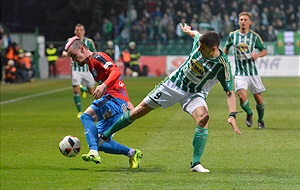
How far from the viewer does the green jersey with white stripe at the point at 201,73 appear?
412 inches

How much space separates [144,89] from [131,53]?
12314mm

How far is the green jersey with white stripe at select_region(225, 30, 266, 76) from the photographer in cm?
1706

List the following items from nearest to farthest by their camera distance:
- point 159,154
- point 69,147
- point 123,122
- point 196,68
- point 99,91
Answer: point 99,91 → point 196,68 → point 123,122 → point 69,147 → point 159,154

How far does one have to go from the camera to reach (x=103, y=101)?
36.4 feet

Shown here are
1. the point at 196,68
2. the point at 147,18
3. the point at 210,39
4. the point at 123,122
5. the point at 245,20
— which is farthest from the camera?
the point at 147,18

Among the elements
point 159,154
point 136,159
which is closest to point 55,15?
point 159,154

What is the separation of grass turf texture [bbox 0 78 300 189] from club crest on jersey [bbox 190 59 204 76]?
4.30 ft

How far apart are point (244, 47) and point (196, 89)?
653 cm

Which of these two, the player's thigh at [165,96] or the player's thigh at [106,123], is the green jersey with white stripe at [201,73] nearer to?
the player's thigh at [165,96]

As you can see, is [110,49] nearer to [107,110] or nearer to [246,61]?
[246,61]

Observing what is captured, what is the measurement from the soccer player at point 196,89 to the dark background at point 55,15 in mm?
37695

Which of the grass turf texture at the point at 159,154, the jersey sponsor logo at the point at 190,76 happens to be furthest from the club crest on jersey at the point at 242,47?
the jersey sponsor logo at the point at 190,76

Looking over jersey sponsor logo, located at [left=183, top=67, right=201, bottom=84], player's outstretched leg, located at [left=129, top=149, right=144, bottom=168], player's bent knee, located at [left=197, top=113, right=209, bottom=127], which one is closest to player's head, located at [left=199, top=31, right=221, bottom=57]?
jersey sponsor logo, located at [left=183, top=67, right=201, bottom=84]

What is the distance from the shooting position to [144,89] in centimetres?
3166
